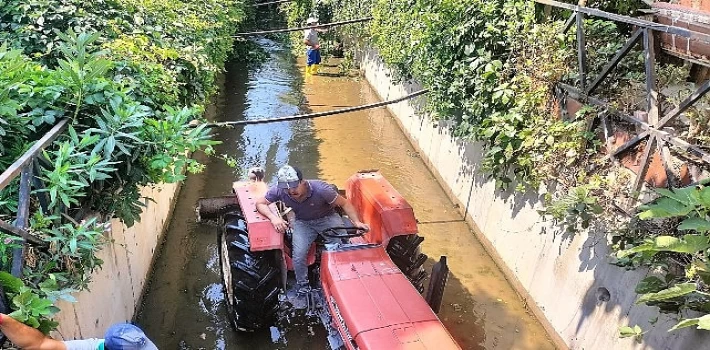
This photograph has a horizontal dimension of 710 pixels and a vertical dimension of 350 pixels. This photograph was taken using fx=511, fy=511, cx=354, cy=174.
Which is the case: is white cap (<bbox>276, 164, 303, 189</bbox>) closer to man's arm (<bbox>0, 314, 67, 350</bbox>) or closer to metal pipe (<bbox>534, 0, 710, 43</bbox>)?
man's arm (<bbox>0, 314, 67, 350</bbox>)

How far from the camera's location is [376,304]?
323 cm

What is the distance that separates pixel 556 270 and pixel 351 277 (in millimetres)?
2103

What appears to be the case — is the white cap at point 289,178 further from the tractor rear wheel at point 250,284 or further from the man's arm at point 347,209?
the tractor rear wheel at point 250,284

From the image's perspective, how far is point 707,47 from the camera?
3.73 m

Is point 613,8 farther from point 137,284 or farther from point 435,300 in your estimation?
point 137,284

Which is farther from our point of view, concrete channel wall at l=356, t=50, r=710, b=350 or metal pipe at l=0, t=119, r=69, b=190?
concrete channel wall at l=356, t=50, r=710, b=350

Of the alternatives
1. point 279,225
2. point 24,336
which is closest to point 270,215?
point 279,225

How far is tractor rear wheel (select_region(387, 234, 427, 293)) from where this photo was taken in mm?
4410

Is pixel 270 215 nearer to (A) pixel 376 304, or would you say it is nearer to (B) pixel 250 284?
(B) pixel 250 284

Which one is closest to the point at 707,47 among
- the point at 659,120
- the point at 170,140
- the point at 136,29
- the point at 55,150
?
the point at 659,120

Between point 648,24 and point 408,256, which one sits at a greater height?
point 648,24

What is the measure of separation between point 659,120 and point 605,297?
4.57 ft

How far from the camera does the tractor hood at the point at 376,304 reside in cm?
295

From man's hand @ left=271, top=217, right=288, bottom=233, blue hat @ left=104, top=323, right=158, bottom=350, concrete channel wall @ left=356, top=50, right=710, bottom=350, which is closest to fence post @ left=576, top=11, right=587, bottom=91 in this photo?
concrete channel wall @ left=356, top=50, right=710, bottom=350
